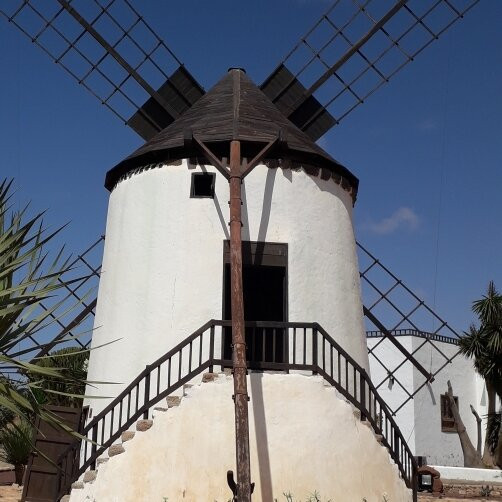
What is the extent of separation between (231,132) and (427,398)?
20.2 metres

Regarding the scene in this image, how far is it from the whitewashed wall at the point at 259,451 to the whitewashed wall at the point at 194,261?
2.00 m

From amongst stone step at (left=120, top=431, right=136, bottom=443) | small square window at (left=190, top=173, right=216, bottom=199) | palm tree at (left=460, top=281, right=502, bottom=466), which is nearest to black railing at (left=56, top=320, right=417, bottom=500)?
stone step at (left=120, top=431, right=136, bottom=443)

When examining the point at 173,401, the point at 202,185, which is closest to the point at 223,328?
the point at 173,401

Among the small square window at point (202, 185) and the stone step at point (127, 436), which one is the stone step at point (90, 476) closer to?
the stone step at point (127, 436)

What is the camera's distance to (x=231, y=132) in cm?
1354

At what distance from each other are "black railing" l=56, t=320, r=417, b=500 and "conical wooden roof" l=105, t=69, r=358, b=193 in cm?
331

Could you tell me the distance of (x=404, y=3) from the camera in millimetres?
17719

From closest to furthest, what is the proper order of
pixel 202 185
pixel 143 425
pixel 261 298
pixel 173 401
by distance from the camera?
1. pixel 143 425
2. pixel 173 401
3. pixel 202 185
4. pixel 261 298

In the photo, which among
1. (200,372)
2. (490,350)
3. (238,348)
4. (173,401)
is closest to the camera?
(238,348)

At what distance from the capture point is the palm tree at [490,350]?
86.5 ft

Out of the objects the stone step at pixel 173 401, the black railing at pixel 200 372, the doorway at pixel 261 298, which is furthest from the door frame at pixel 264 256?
the stone step at pixel 173 401

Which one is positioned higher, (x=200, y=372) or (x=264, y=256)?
(x=264, y=256)

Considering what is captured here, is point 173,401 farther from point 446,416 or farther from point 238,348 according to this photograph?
point 446,416

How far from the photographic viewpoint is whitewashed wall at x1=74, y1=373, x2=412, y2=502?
35.1ft
